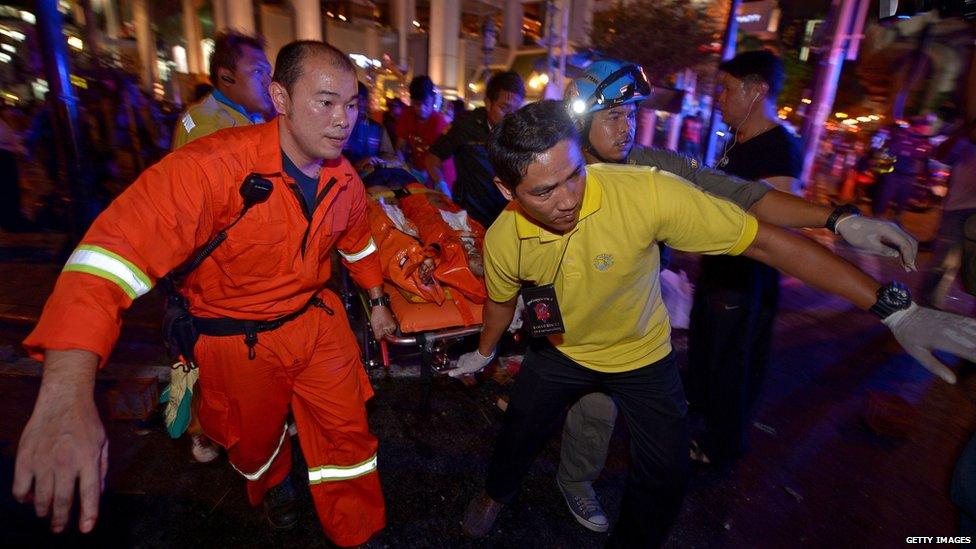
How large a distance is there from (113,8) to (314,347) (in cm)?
3053

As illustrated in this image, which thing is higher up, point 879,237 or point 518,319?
point 879,237

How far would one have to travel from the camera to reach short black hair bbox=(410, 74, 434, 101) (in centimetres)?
654

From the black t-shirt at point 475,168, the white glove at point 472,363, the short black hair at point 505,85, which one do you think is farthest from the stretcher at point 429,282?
the short black hair at point 505,85

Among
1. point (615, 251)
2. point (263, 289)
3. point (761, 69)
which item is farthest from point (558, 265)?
point (761, 69)

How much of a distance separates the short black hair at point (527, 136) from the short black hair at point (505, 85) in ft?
7.58

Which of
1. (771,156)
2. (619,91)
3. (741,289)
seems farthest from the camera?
(741,289)

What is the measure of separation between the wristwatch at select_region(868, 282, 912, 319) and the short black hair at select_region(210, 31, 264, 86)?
3606mm

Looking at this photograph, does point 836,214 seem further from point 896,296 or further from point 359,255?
point 359,255

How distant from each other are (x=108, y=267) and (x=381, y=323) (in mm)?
1490

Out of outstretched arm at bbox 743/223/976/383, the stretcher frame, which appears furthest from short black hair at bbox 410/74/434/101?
outstretched arm at bbox 743/223/976/383

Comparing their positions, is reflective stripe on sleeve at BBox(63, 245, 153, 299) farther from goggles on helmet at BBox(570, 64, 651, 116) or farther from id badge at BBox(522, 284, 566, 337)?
goggles on helmet at BBox(570, 64, 651, 116)

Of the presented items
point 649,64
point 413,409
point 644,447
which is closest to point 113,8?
point 649,64

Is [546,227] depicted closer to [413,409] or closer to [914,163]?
[413,409]

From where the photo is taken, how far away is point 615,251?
1885 millimetres
